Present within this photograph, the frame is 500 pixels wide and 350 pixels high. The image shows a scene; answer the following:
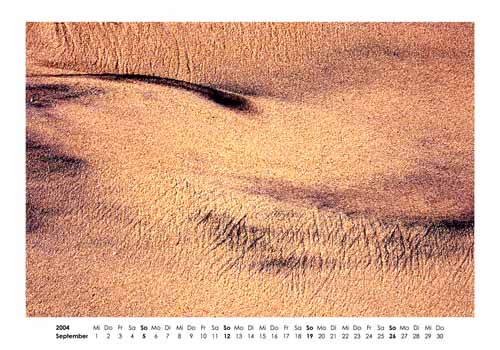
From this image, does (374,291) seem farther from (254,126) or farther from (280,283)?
(254,126)

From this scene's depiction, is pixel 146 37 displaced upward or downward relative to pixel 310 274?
upward

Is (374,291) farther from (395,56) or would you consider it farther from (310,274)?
(395,56)
